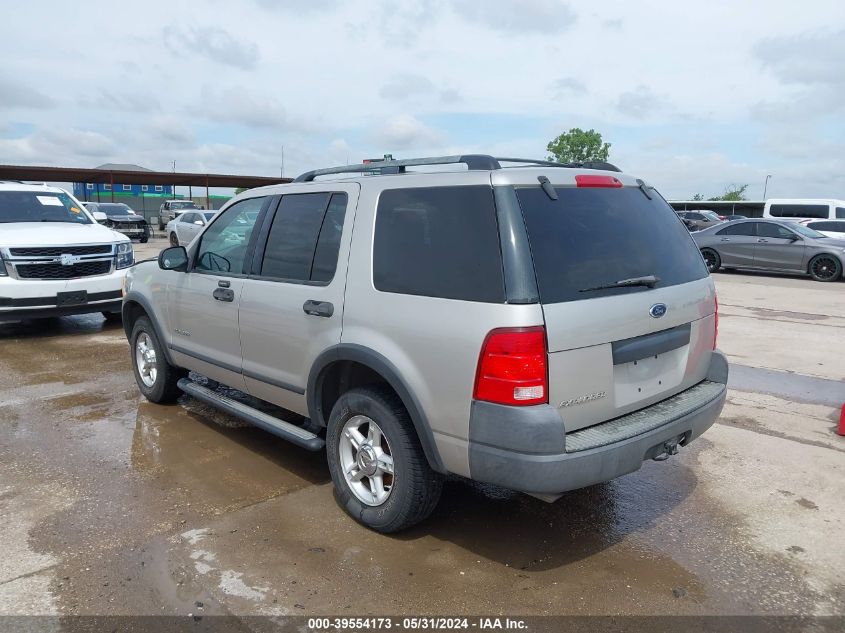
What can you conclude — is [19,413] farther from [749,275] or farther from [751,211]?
[751,211]

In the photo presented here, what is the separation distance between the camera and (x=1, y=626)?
9.09 feet

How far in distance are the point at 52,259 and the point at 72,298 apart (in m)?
0.53

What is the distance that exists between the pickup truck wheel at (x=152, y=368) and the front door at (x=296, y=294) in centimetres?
148

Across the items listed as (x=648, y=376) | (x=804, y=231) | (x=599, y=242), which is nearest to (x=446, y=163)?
(x=599, y=242)

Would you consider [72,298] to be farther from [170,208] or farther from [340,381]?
[170,208]

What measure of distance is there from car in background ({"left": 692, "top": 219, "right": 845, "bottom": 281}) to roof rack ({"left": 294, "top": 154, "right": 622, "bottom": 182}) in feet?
46.4

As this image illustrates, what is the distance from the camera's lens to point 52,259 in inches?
328

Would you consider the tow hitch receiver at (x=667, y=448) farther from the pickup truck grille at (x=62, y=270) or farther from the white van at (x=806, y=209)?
the white van at (x=806, y=209)

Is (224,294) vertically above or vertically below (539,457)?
above

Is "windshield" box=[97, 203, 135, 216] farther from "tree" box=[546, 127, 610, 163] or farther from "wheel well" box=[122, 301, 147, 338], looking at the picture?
"tree" box=[546, 127, 610, 163]

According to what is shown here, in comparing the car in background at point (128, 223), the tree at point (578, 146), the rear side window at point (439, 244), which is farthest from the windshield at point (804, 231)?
the tree at point (578, 146)

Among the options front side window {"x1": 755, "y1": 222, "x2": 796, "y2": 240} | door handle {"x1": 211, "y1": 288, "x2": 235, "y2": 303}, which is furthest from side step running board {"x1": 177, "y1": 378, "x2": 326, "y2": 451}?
front side window {"x1": 755, "y1": 222, "x2": 796, "y2": 240}

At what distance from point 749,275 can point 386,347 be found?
55.6ft

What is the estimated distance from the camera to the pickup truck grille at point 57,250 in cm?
812
